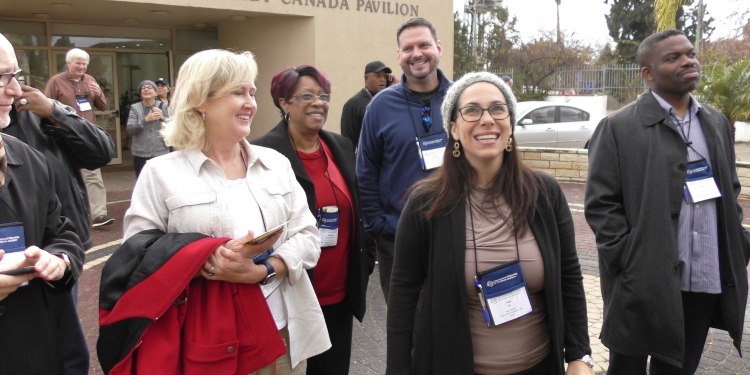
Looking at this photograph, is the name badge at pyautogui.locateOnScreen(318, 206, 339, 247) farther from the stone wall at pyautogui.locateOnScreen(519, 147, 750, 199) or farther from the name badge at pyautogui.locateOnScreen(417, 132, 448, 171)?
the stone wall at pyautogui.locateOnScreen(519, 147, 750, 199)

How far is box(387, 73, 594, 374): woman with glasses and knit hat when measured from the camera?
2.29 m

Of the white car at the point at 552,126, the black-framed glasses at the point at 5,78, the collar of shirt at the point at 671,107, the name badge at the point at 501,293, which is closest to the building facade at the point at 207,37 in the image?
the white car at the point at 552,126

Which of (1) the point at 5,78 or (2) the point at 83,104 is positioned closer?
(1) the point at 5,78

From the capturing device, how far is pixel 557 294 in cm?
234

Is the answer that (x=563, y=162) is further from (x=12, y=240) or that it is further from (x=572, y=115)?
(x=12, y=240)

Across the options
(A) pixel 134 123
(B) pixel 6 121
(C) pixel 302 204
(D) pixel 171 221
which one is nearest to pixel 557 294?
(C) pixel 302 204

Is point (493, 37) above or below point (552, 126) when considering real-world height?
above

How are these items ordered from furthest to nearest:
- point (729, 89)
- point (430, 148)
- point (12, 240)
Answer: point (729, 89)
point (430, 148)
point (12, 240)

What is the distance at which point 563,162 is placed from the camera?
12766 mm

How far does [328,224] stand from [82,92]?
6431 mm

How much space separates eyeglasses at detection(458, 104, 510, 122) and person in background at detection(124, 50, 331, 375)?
2.60 feet

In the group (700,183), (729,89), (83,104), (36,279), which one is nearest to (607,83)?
(729,89)

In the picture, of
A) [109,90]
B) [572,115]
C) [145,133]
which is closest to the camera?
[145,133]

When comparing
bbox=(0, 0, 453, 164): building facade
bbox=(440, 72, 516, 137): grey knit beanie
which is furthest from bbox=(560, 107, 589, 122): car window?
bbox=(440, 72, 516, 137): grey knit beanie
